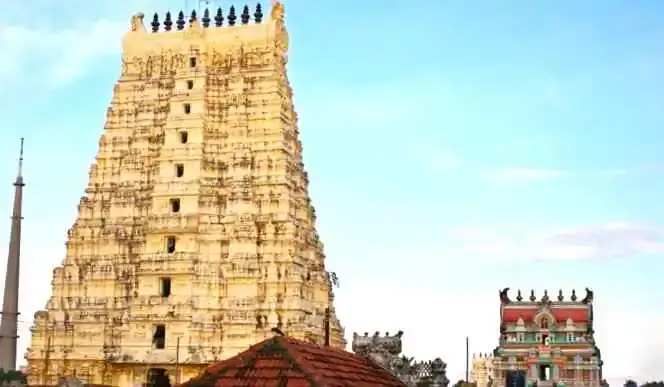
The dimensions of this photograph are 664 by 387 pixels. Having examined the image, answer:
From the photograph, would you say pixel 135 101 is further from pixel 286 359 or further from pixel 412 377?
pixel 286 359

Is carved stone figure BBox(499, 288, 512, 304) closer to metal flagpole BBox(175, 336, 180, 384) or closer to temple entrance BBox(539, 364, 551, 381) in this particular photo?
temple entrance BBox(539, 364, 551, 381)

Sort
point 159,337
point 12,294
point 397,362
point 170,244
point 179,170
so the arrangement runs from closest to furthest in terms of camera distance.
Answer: point 397,362, point 159,337, point 170,244, point 179,170, point 12,294

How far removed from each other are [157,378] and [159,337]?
201 cm

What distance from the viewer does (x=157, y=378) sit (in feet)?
167

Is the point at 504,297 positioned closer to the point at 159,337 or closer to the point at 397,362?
the point at 159,337

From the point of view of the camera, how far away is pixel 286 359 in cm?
1662

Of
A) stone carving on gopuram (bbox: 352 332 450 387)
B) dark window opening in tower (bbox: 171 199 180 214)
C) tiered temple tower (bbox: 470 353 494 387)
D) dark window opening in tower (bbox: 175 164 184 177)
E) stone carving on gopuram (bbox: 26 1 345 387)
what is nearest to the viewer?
stone carving on gopuram (bbox: 352 332 450 387)

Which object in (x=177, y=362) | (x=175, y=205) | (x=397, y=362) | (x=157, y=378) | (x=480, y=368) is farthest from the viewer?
(x=480, y=368)

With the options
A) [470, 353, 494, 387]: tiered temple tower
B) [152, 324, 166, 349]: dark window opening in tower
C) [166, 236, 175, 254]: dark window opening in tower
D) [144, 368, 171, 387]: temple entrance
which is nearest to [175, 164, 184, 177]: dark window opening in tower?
[166, 236, 175, 254]: dark window opening in tower

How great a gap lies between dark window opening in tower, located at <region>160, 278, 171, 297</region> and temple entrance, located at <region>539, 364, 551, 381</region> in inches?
911

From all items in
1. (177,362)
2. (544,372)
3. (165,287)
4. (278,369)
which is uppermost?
(165,287)

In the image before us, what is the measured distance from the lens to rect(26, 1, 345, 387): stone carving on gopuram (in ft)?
166

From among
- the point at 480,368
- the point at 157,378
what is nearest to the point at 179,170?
the point at 157,378

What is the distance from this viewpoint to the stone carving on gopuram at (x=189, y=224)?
50688 millimetres
